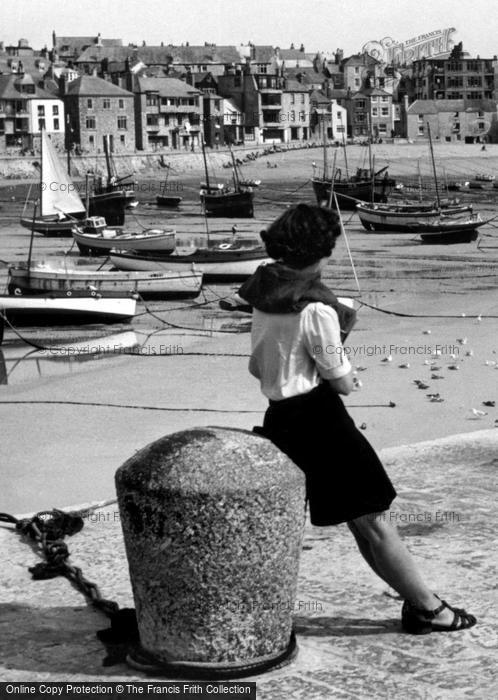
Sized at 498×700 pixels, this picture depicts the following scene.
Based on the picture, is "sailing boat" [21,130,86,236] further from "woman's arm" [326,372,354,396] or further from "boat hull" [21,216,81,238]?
"woman's arm" [326,372,354,396]

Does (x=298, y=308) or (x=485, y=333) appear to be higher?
(x=298, y=308)

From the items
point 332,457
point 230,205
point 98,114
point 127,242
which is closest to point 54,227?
point 127,242

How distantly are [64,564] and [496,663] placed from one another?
238 centimetres

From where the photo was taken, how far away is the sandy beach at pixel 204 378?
11.5 meters

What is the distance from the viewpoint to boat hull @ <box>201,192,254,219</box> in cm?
6362

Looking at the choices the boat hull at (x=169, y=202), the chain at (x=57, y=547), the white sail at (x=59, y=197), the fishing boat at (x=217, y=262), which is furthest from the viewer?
the boat hull at (x=169, y=202)

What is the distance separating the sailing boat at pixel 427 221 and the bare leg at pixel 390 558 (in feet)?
133

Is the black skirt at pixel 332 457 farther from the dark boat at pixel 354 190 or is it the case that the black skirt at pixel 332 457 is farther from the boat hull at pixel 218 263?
the dark boat at pixel 354 190

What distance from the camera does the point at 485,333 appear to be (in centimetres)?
2064

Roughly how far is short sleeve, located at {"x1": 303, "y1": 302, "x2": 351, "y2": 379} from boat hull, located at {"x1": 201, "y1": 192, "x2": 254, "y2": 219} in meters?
58.9

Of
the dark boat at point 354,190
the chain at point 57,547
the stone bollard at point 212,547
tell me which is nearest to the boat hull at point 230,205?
the dark boat at point 354,190

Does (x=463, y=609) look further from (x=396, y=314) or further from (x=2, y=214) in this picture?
(x=2, y=214)

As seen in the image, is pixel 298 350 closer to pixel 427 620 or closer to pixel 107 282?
pixel 427 620

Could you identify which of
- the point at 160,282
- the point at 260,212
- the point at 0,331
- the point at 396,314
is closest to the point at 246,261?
the point at 160,282
